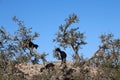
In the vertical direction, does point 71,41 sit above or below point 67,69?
above

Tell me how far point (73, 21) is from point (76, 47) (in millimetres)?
3195

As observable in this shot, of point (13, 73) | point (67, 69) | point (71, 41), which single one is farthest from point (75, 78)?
point (13, 73)

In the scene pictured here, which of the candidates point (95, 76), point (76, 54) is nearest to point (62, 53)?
point (76, 54)

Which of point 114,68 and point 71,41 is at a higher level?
point 71,41

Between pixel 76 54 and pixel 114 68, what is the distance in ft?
18.6

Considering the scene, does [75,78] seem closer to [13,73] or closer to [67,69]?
[67,69]

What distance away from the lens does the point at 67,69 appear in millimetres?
40438

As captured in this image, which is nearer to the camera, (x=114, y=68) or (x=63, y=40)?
(x=114, y=68)

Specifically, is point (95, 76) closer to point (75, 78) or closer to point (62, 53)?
point (75, 78)

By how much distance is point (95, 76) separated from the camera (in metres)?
39.4

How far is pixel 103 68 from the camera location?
3809cm

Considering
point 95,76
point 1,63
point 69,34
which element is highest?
point 69,34

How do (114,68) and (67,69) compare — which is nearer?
(114,68)

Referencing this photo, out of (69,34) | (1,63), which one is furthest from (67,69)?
(1,63)
